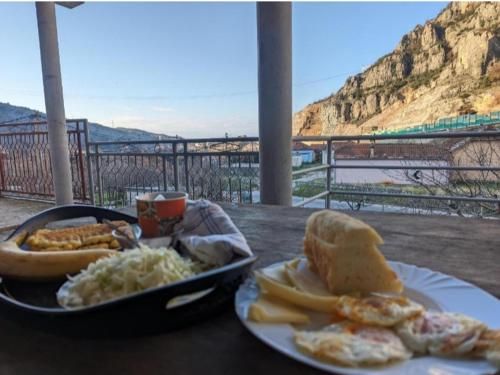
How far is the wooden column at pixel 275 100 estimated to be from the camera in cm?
259

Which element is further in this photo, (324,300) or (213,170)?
(213,170)

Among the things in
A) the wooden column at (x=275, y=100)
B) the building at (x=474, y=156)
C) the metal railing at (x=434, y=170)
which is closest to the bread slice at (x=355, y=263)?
the wooden column at (x=275, y=100)

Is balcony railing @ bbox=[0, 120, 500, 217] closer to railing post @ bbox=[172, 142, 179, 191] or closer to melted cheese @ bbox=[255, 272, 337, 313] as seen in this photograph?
railing post @ bbox=[172, 142, 179, 191]

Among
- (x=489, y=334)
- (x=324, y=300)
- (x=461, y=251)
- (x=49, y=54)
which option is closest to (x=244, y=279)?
(x=324, y=300)

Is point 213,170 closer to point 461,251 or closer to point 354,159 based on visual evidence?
point 354,159

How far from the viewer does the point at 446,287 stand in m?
0.60

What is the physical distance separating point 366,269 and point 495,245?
0.63m

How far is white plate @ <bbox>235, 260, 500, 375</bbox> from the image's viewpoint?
370mm

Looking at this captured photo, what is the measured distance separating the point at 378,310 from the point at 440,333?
0.08 m

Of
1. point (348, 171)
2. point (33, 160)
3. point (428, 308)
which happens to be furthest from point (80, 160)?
point (428, 308)

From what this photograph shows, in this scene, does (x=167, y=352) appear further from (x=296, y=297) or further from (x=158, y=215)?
(x=158, y=215)

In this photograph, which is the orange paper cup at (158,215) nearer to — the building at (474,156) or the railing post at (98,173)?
the building at (474,156)

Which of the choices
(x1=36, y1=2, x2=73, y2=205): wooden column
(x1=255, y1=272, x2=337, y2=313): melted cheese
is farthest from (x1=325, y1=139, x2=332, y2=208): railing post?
(x1=36, y1=2, x2=73, y2=205): wooden column

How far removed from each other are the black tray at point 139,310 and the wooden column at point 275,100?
2.27m
